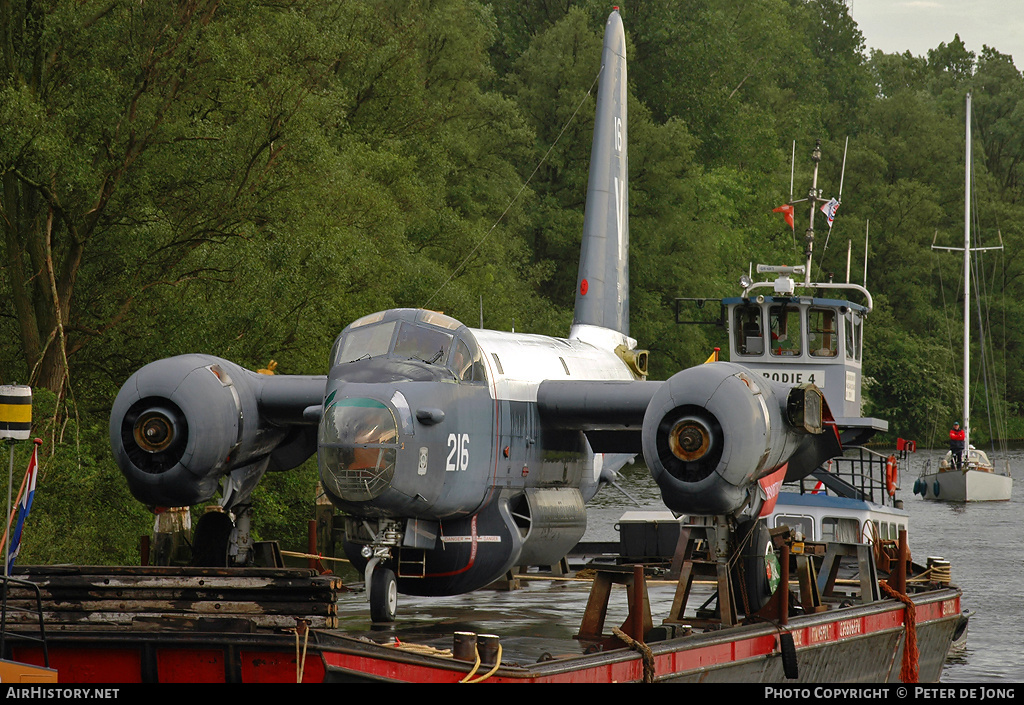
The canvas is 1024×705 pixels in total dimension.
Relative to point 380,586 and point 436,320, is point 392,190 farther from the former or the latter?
point 380,586

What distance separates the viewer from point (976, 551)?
123ft

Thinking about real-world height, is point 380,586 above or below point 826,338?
below

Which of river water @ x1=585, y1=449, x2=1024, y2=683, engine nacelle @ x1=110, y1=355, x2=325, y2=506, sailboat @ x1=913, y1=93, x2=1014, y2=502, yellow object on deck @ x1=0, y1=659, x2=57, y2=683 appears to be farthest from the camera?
sailboat @ x1=913, y1=93, x2=1014, y2=502

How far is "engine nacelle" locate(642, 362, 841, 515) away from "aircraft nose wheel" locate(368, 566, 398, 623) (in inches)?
125

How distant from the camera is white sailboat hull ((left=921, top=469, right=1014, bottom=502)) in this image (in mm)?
50625

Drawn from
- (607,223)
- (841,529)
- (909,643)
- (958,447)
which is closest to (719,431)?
(909,643)

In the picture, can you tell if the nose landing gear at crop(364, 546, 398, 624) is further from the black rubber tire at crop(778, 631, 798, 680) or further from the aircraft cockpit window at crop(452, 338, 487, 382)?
the black rubber tire at crop(778, 631, 798, 680)

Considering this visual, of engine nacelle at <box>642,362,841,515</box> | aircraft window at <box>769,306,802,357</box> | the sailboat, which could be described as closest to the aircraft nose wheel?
engine nacelle at <box>642,362,841,515</box>

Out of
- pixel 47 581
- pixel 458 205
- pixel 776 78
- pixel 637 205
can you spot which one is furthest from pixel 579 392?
pixel 776 78

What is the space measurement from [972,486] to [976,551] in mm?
14058

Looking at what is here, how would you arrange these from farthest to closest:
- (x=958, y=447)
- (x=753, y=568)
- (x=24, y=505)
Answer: (x=958, y=447), (x=753, y=568), (x=24, y=505)

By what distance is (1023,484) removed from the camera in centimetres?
5603

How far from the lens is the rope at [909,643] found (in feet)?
55.9
